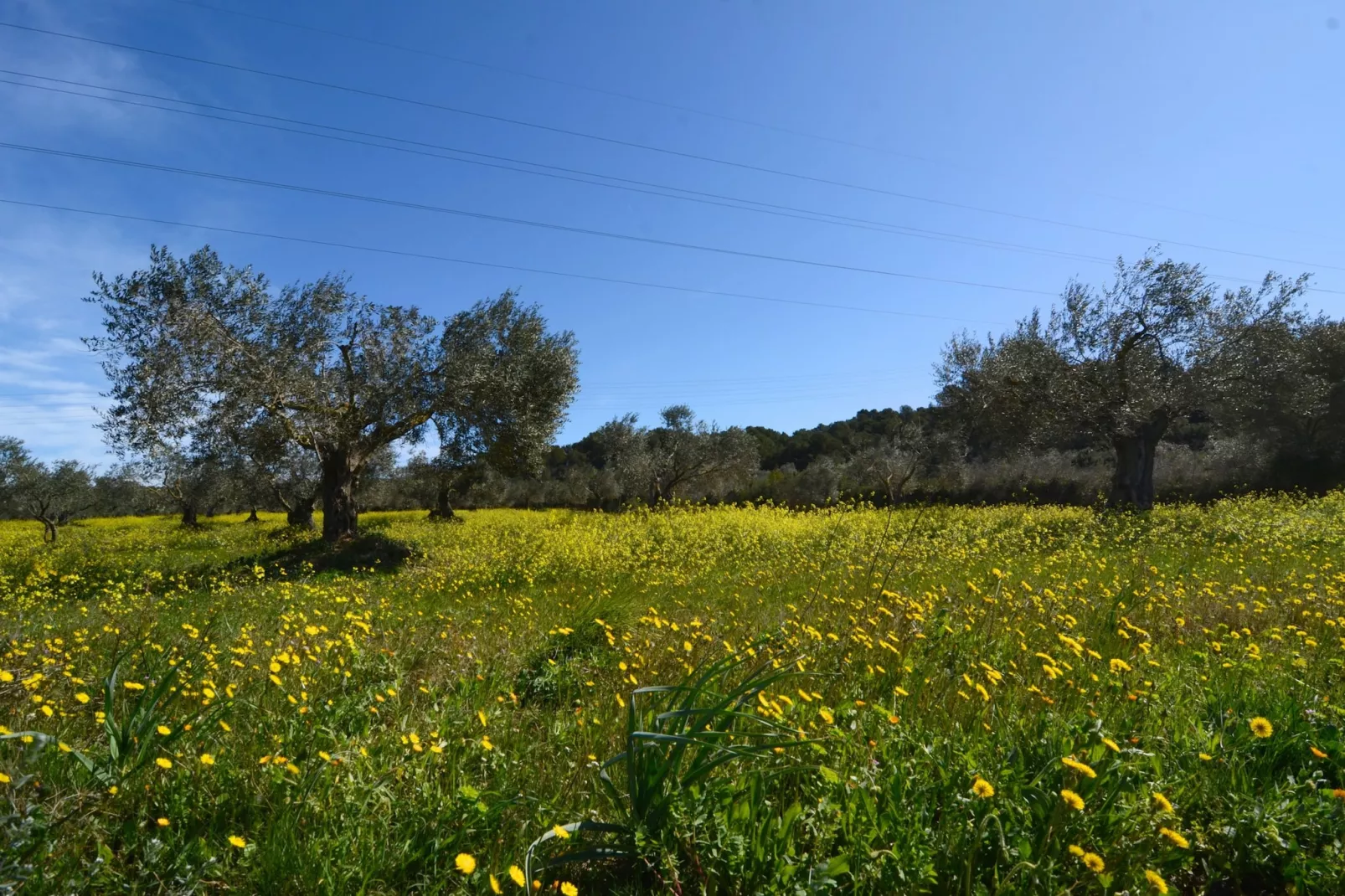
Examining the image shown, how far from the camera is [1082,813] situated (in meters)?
2.12

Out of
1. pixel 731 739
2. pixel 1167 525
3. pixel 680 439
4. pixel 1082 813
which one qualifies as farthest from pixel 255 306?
pixel 680 439

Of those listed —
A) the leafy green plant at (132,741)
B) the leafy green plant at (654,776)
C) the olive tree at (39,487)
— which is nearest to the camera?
the leafy green plant at (654,776)

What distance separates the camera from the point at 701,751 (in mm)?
2150

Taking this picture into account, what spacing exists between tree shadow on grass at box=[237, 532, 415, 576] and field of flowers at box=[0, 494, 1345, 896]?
7146mm

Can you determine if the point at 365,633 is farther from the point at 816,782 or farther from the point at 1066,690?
the point at 1066,690

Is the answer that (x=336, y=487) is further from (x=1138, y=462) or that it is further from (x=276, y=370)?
(x=1138, y=462)

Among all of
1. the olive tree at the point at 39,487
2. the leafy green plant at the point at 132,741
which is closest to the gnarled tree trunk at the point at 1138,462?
the leafy green plant at the point at 132,741

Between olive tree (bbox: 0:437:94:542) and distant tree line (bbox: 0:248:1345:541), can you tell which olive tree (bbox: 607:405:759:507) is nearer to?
distant tree line (bbox: 0:248:1345:541)

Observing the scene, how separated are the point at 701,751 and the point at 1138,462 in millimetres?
21871

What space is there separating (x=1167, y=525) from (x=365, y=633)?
1537cm

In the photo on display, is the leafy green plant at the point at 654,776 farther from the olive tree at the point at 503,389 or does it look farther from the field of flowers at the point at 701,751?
the olive tree at the point at 503,389

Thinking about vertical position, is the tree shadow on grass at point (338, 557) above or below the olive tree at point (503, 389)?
below

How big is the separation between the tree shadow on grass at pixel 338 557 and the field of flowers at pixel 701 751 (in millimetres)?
7146

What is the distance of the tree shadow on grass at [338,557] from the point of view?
13.0 meters
